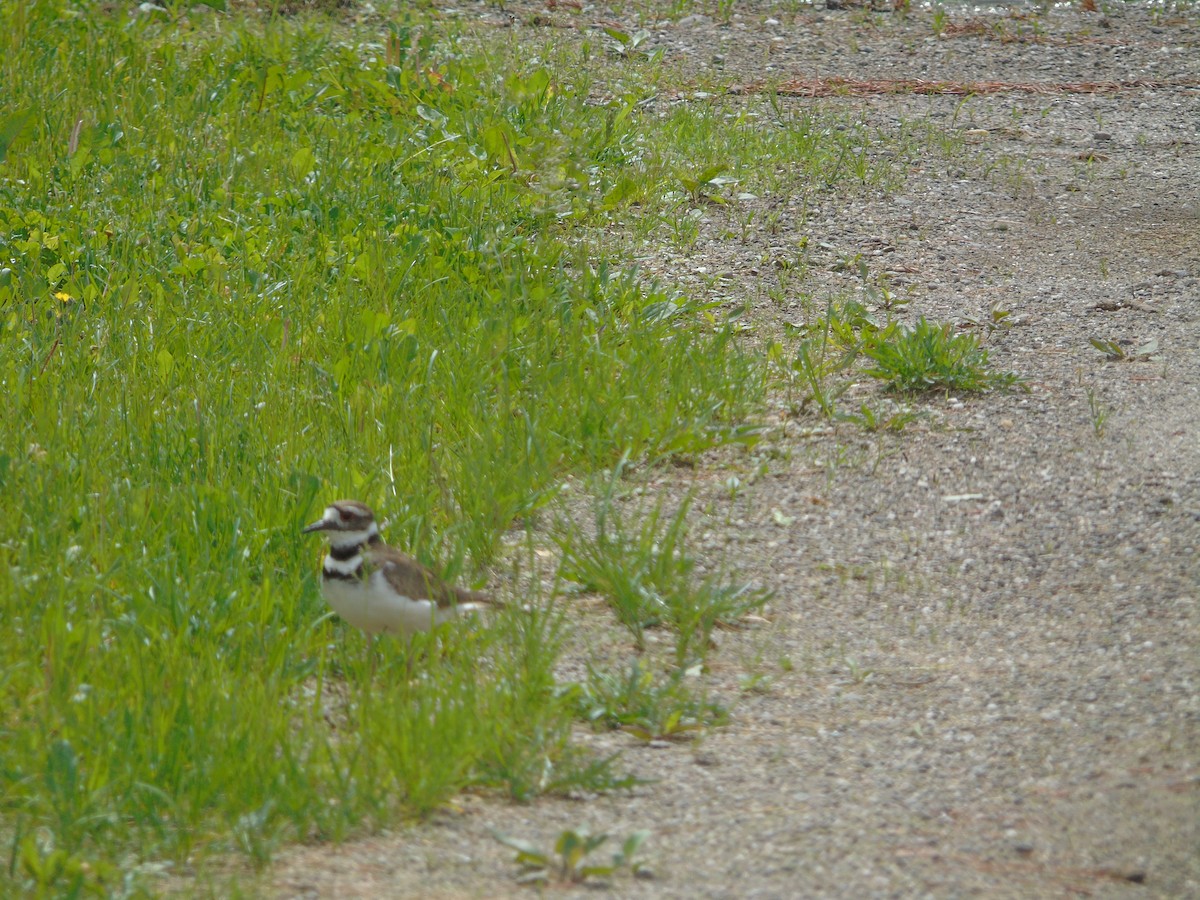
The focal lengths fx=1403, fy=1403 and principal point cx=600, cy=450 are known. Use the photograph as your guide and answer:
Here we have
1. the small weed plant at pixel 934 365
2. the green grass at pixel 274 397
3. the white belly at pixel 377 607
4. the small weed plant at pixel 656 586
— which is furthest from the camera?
the small weed plant at pixel 934 365

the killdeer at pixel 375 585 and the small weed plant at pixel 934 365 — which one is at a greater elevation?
the small weed plant at pixel 934 365

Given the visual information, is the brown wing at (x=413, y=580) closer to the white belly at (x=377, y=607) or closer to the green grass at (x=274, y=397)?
the white belly at (x=377, y=607)

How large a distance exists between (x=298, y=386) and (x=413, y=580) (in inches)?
66.3

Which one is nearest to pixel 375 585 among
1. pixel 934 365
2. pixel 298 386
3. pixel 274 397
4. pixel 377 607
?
pixel 377 607

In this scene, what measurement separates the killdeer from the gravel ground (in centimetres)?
52

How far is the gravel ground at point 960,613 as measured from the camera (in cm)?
316

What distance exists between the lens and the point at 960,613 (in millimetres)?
4344

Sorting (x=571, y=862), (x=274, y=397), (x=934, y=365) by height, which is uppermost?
(x=934, y=365)

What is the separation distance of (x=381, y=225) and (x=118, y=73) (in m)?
2.73

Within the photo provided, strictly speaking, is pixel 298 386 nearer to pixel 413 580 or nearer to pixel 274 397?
pixel 274 397

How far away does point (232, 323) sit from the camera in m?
5.86

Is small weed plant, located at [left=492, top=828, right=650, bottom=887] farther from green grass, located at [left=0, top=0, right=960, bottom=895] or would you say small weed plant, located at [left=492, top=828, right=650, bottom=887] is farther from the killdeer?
the killdeer

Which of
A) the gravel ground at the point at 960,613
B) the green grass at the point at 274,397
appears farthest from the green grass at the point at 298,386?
the gravel ground at the point at 960,613

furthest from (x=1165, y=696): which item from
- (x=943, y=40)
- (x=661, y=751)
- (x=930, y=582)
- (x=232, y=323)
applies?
(x=943, y=40)
